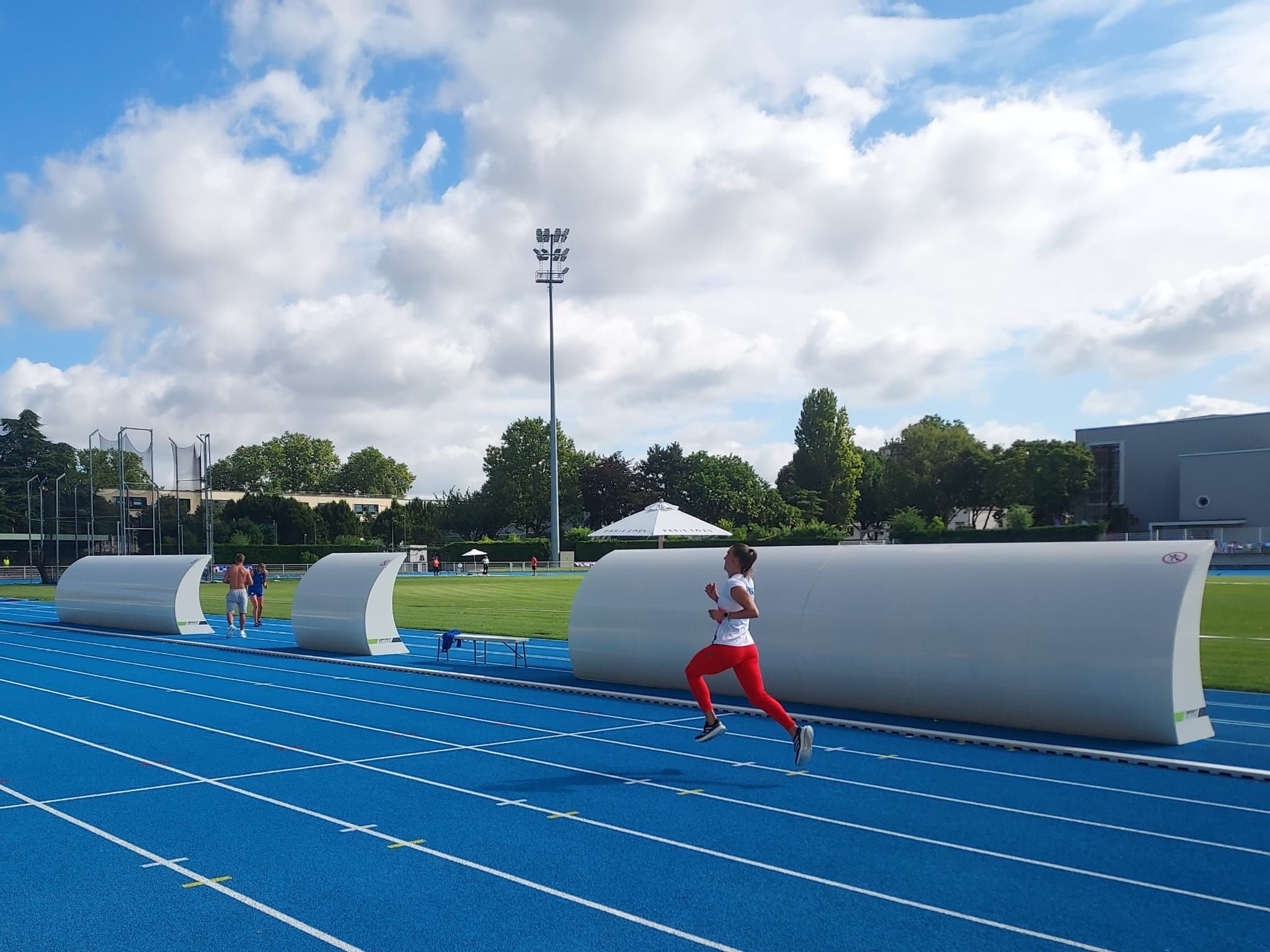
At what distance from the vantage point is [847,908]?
5688 millimetres

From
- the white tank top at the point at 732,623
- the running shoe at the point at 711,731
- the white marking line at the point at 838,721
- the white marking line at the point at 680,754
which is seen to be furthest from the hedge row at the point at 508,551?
the white tank top at the point at 732,623

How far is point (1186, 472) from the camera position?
82.8 m

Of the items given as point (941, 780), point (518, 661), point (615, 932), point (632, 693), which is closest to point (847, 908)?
point (615, 932)

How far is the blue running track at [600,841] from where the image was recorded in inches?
214

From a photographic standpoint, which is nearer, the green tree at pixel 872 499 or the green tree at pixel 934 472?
the green tree at pixel 934 472

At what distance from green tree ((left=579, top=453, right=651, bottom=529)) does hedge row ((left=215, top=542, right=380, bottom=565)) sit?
26758 millimetres

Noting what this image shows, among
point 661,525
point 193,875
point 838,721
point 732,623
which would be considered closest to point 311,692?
point 838,721

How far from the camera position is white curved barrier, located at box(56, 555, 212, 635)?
24594mm

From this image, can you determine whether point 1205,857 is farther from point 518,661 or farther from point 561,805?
point 518,661

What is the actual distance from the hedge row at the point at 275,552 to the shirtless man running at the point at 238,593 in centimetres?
4574

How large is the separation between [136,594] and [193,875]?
21.4 m

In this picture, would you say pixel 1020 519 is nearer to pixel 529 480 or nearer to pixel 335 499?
pixel 529 480

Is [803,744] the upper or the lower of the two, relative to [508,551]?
upper

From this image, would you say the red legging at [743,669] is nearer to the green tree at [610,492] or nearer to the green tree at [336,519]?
the green tree at [610,492]
